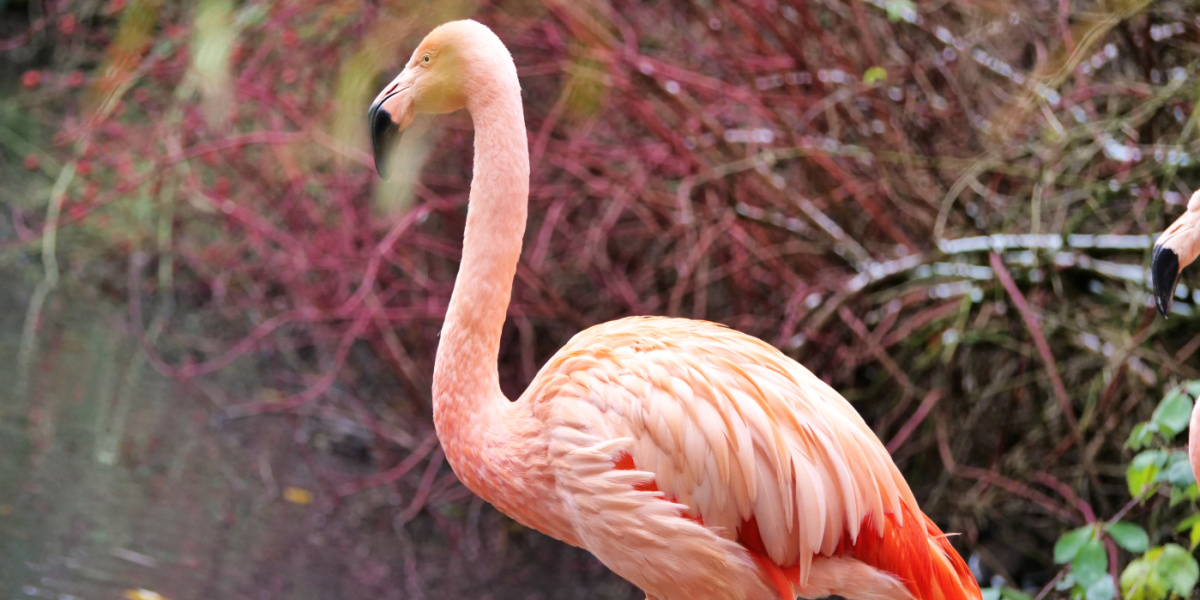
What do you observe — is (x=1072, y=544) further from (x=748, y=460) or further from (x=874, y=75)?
(x=874, y=75)

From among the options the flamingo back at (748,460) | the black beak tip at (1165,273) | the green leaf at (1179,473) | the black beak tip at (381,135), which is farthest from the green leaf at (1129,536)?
the black beak tip at (381,135)

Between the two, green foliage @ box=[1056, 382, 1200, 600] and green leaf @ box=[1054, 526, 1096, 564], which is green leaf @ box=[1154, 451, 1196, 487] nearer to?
green foliage @ box=[1056, 382, 1200, 600]

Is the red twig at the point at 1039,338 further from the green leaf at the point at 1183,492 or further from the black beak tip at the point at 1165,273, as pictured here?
the black beak tip at the point at 1165,273

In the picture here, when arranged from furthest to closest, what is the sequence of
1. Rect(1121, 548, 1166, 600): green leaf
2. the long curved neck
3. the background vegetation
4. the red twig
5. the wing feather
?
the background vegetation, the red twig, Rect(1121, 548, 1166, 600): green leaf, the long curved neck, the wing feather

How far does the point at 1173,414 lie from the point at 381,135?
1.66m

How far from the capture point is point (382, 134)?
6.97 feet

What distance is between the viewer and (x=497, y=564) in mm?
3434

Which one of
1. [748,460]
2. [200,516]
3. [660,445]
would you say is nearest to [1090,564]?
[748,460]

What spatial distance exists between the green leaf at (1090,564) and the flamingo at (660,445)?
15.2 inches

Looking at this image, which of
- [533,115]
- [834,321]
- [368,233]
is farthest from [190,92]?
[834,321]

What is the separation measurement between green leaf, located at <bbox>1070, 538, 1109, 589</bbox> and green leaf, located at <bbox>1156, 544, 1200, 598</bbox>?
0.35 ft

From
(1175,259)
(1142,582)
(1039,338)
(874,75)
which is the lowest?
(1142,582)

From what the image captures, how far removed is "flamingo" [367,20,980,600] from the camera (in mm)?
1881

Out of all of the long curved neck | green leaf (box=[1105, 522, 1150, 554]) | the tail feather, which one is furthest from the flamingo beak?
green leaf (box=[1105, 522, 1150, 554])
